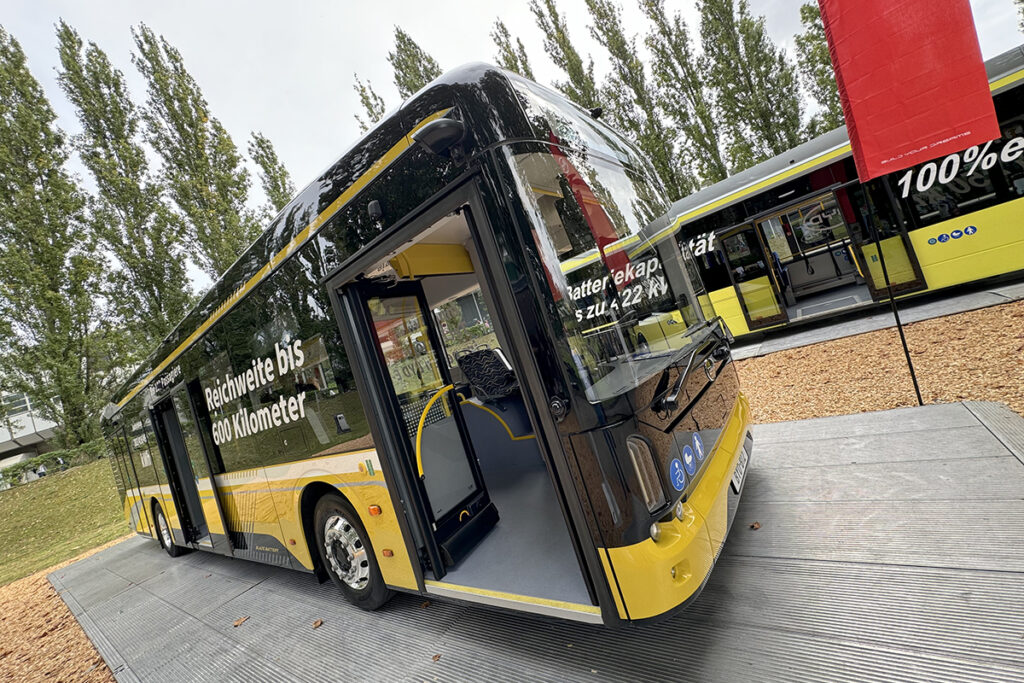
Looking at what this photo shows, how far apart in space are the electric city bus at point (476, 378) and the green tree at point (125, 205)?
940cm

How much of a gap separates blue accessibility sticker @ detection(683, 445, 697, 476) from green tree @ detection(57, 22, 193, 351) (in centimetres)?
1399

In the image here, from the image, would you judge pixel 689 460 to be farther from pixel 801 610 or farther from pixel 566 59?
pixel 566 59

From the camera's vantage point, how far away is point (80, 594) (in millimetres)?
6840

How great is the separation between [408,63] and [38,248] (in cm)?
1297

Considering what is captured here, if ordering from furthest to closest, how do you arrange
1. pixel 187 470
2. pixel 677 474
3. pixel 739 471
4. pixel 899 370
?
pixel 187 470 → pixel 899 370 → pixel 739 471 → pixel 677 474

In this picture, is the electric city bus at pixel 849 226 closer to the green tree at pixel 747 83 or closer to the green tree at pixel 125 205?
the green tree at pixel 747 83

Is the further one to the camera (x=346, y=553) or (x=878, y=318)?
(x=878, y=318)

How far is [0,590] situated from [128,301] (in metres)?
6.94

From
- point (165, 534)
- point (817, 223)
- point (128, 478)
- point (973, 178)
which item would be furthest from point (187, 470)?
point (973, 178)

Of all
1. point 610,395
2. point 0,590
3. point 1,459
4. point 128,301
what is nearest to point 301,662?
point 610,395

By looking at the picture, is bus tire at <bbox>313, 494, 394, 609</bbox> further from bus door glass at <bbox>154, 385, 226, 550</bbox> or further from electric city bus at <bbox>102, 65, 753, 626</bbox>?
bus door glass at <bbox>154, 385, 226, 550</bbox>

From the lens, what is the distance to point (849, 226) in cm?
774

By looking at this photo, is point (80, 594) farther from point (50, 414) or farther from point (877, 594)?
point (50, 414)

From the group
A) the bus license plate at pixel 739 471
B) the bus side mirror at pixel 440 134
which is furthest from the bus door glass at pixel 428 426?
the bus license plate at pixel 739 471
